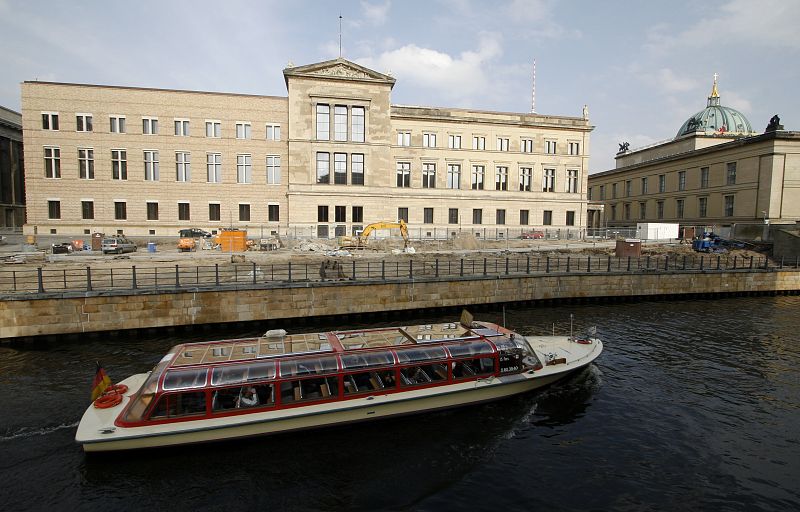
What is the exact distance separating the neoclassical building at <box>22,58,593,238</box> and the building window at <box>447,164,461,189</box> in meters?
0.15

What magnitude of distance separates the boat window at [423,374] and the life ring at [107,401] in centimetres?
858

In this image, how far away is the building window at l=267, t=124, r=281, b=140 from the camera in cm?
5656

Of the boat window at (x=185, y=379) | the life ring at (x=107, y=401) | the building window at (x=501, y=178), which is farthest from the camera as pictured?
the building window at (x=501, y=178)

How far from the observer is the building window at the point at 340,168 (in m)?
57.1

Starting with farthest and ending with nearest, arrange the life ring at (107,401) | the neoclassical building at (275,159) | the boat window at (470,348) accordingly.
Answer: the neoclassical building at (275,159)
the boat window at (470,348)
the life ring at (107,401)

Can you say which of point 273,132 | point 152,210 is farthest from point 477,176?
point 152,210

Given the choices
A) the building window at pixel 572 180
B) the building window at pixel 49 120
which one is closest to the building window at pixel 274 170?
the building window at pixel 49 120

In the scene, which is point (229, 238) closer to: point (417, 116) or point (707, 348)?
point (417, 116)

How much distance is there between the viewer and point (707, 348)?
2262 centimetres

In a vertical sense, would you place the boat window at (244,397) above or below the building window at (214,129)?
below

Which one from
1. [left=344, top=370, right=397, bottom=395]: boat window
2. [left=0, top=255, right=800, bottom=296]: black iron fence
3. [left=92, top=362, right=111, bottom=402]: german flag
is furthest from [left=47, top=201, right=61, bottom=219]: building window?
[left=344, top=370, right=397, bottom=395]: boat window

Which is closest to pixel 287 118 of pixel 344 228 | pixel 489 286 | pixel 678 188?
pixel 344 228

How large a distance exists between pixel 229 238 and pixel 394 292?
21362 mm

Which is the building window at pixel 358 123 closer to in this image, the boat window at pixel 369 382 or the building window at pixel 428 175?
the building window at pixel 428 175
